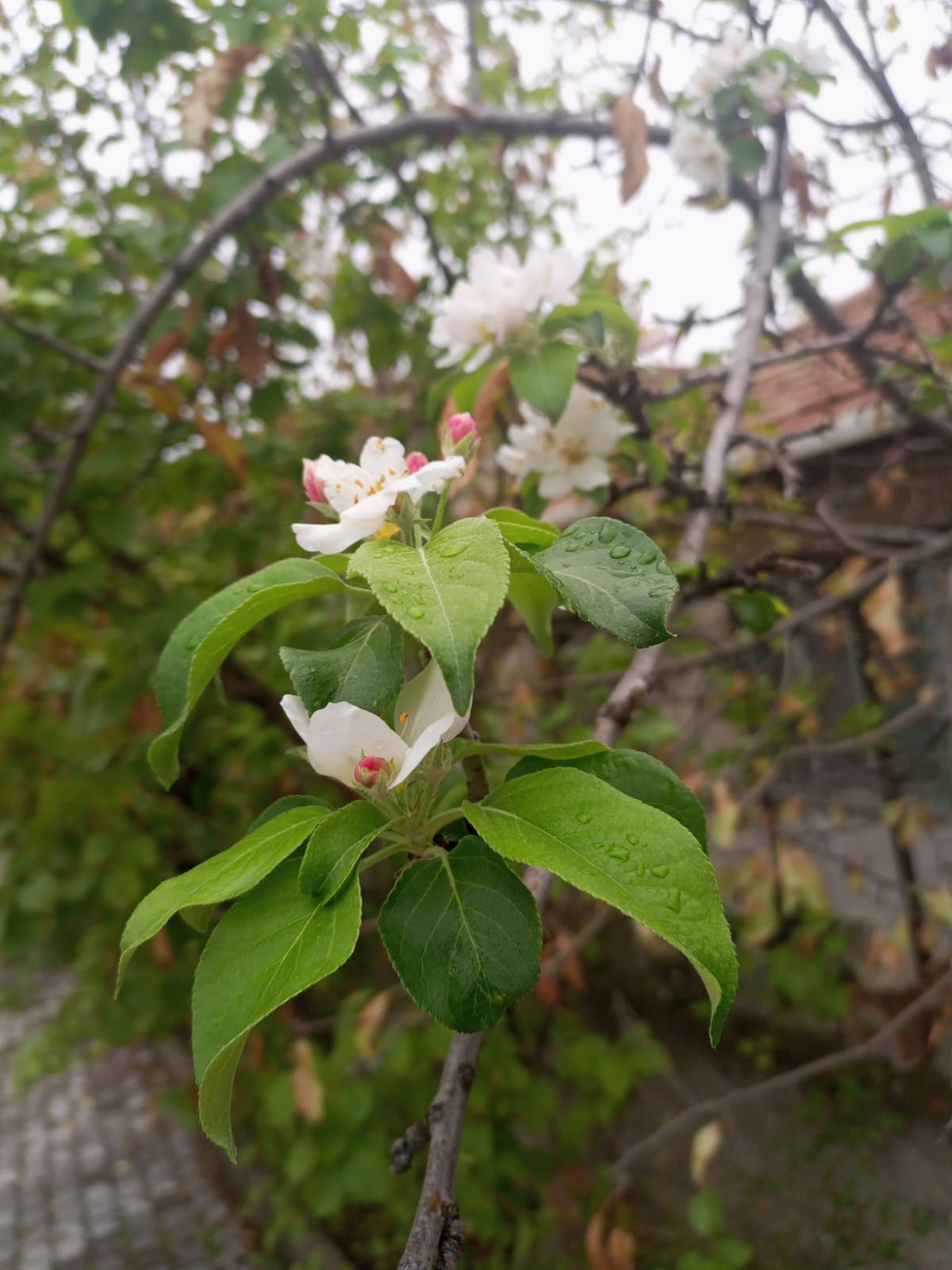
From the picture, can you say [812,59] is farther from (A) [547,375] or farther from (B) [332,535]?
(B) [332,535]

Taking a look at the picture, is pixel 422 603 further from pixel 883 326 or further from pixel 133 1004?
pixel 133 1004

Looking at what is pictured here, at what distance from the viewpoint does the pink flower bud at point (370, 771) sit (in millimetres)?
539

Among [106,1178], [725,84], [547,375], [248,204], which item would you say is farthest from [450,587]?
[106,1178]

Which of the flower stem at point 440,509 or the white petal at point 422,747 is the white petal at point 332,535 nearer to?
the flower stem at point 440,509

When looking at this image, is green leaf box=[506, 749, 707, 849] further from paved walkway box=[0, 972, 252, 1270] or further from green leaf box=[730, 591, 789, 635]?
paved walkway box=[0, 972, 252, 1270]

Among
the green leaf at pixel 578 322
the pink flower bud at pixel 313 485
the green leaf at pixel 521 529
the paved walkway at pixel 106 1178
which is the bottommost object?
the paved walkway at pixel 106 1178

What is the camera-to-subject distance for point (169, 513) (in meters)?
2.73

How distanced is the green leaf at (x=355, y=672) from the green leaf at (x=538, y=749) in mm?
84

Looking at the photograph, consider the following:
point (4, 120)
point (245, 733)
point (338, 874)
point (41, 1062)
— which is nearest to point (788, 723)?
point (245, 733)

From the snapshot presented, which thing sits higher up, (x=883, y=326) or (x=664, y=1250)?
(x=883, y=326)

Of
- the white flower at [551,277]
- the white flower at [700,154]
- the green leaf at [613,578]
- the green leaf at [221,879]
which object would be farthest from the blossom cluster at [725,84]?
the green leaf at [221,879]

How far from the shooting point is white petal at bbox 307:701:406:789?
53 centimetres

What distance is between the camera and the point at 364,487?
666 millimetres

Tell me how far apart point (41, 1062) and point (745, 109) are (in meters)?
4.48
